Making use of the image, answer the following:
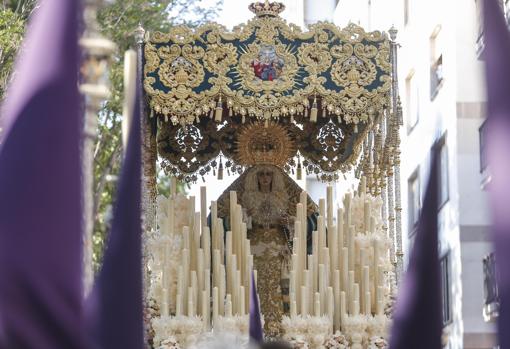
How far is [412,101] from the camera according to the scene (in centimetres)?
2650

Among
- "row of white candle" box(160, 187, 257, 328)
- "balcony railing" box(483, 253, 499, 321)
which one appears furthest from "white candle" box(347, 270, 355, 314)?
"balcony railing" box(483, 253, 499, 321)

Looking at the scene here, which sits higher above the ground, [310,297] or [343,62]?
[343,62]

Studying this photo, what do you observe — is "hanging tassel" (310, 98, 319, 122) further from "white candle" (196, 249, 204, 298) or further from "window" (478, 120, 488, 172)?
"window" (478, 120, 488, 172)

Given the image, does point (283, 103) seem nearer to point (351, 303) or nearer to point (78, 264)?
point (351, 303)

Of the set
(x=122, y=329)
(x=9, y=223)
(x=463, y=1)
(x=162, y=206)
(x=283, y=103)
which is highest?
(x=463, y=1)

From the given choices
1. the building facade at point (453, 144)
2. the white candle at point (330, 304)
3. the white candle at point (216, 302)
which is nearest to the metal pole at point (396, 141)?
the white candle at point (330, 304)

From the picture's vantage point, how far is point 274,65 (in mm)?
12367

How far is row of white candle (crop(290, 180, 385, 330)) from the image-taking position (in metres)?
11.8

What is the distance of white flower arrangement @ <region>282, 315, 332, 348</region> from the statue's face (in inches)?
82.9

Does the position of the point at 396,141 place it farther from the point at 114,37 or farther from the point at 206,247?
the point at 114,37

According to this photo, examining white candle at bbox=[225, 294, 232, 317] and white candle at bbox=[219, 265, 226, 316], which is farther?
white candle at bbox=[219, 265, 226, 316]

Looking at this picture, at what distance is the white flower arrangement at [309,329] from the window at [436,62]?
13949mm

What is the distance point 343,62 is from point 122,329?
7967 mm

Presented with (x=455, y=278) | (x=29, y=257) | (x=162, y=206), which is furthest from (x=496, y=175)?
(x=455, y=278)
